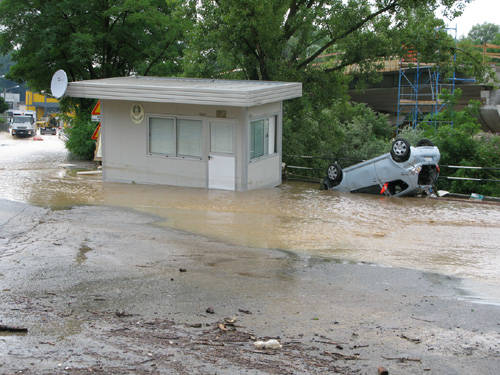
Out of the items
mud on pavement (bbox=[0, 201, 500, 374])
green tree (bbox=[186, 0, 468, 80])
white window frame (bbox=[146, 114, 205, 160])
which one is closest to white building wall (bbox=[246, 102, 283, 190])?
white window frame (bbox=[146, 114, 205, 160])

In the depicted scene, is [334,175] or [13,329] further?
[334,175]

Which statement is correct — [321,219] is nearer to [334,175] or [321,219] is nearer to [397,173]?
[397,173]

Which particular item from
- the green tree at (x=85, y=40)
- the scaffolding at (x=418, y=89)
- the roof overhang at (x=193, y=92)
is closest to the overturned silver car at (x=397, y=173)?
the roof overhang at (x=193, y=92)

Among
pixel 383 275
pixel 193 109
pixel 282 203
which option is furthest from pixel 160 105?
pixel 383 275

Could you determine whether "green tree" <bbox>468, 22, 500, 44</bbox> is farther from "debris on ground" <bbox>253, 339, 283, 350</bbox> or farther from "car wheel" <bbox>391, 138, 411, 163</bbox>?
Answer: "debris on ground" <bbox>253, 339, 283, 350</bbox>

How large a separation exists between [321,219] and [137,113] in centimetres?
714

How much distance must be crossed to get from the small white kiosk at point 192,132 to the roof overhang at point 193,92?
0.03 meters

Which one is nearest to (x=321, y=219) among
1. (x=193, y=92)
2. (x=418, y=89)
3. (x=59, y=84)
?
(x=193, y=92)

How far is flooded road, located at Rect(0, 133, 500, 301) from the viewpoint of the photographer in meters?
10.3

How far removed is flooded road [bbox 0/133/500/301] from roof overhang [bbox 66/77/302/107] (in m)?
2.46

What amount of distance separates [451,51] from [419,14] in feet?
6.65

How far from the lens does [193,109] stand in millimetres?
17234

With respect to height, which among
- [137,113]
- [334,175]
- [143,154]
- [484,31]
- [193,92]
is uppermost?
[484,31]

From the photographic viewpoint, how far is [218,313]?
7078 millimetres
